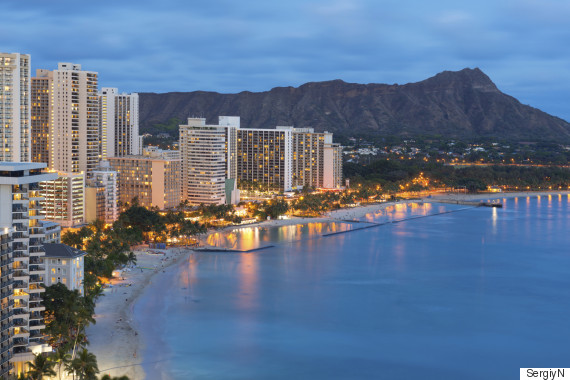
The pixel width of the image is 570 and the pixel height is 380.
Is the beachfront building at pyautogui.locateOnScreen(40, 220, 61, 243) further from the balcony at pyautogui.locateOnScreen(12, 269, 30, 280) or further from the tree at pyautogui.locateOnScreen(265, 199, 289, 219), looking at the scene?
the tree at pyautogui.locateOnScreen(265, 199, 289, 219)

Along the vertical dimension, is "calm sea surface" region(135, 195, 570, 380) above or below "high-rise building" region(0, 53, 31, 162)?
below

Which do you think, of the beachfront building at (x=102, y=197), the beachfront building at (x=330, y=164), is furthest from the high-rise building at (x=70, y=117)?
the beachfront building at (x=330, y=164)

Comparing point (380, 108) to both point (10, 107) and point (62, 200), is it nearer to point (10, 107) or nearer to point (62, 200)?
point (62, 200)

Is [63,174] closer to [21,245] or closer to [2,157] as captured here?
[2,157]

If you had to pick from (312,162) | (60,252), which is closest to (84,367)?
(60,252)

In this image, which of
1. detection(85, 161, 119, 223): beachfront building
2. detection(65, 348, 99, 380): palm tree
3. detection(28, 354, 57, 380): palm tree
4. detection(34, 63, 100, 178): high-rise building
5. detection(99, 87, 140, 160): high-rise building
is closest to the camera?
detection(28, 354, 57, 380): palm tree

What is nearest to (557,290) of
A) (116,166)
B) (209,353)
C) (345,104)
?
(209,353)

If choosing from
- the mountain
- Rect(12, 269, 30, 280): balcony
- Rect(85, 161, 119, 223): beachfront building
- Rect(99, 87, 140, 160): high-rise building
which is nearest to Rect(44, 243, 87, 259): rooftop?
Rect(12, 269, 30, 280): balcony
